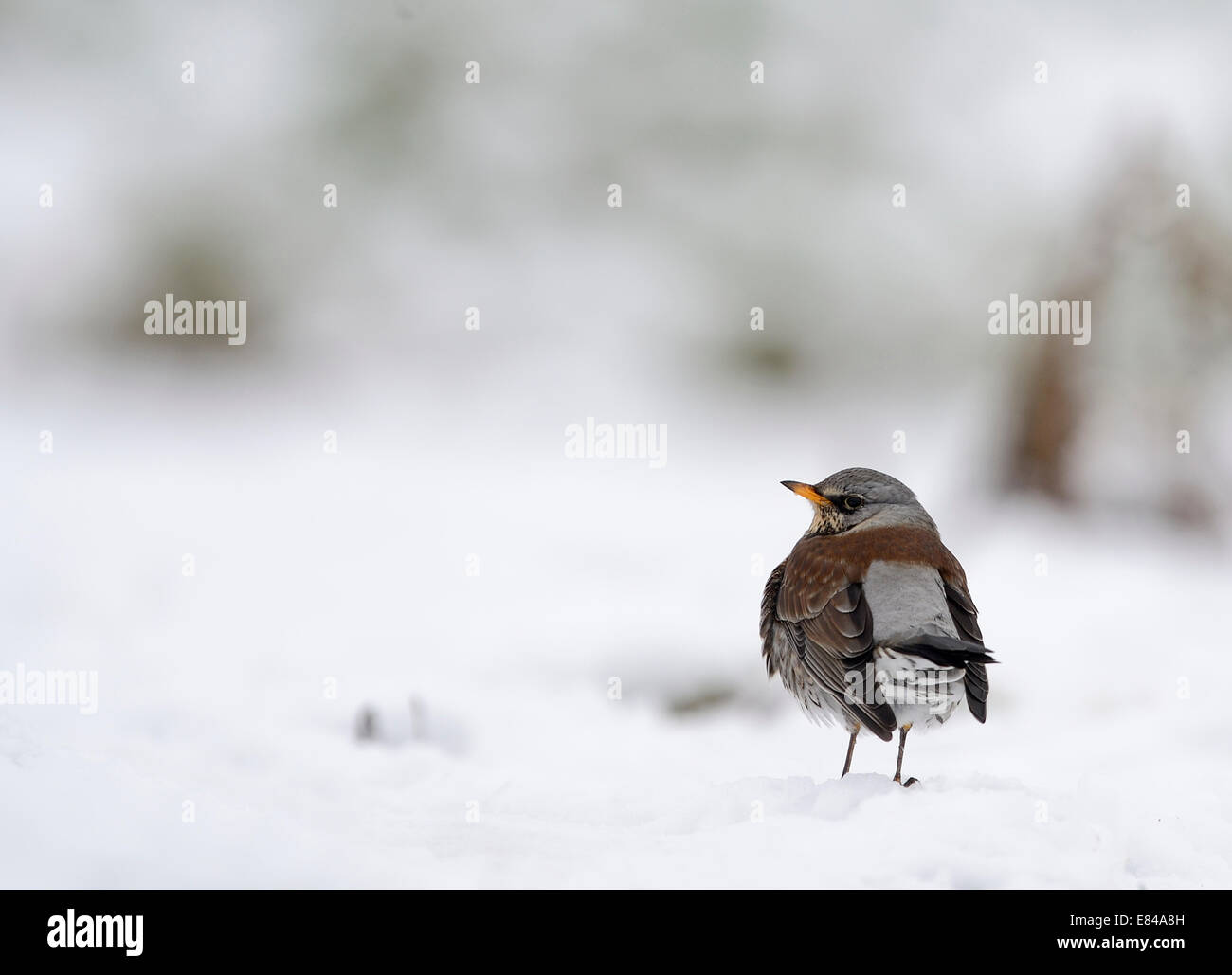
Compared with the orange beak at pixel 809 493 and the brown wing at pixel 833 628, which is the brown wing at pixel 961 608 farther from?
the orange beak at pixel 809 493

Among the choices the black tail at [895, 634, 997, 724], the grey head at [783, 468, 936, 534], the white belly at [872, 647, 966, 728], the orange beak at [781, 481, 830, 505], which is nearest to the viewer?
A: the black tail at [895, 634, 997, 724]

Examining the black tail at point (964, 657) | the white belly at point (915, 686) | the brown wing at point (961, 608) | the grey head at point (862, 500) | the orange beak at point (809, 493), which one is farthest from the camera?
the orange beak at point (809, 493)

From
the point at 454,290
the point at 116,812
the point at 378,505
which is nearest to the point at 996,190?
the point at 454,290

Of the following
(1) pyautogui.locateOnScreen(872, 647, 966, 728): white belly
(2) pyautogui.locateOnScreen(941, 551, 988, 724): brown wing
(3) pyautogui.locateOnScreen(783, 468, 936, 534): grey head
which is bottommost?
(1) pyautogui.locateOnScreen(872, 647, 966, 728): white belly

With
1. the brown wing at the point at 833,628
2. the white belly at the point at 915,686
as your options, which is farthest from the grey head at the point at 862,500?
the white belly at the point at 915,686

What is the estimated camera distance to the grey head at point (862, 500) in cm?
574

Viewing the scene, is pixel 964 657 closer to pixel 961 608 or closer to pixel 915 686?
pixel 915 686

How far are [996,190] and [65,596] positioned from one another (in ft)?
37.4

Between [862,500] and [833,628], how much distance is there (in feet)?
2.92

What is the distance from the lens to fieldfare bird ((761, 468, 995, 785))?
4.76m

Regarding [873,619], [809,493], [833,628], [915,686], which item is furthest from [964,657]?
[809,493]

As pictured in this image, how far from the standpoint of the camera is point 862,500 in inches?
228

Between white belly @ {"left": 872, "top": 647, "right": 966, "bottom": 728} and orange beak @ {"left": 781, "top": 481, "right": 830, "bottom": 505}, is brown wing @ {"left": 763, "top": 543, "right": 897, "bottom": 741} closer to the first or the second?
white belly @ {"left": 872, "top": 647, "right": 966, "bottom": 728}

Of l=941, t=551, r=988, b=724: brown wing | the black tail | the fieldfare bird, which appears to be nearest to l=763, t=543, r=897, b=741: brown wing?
the fieldfare bird
